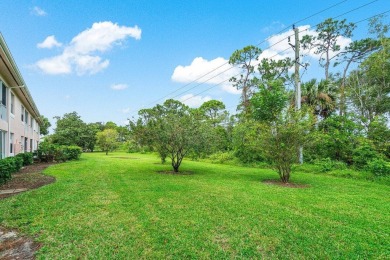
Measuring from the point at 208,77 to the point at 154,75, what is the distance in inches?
321

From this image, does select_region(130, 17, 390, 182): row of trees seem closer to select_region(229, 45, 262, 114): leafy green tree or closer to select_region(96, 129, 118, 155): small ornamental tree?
select_region(229, 45, 262, 114): leafy green tree

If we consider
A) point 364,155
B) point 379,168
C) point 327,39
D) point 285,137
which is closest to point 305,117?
point 285,137

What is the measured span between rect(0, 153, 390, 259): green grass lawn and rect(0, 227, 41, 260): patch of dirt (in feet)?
0.47

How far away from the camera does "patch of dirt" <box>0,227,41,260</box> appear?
311cm

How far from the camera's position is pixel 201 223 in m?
4.35

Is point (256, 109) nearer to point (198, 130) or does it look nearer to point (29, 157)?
point (198, 130)

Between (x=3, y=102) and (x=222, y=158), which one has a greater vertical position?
(x=3, y=102)

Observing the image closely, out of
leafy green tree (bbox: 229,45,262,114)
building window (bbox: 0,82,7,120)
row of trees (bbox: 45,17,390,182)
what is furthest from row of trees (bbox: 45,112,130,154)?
building window (bbox: 0,82,7,120)

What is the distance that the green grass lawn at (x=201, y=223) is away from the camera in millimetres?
3305

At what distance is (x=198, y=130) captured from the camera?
36.0ft

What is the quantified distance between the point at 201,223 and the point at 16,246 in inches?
119

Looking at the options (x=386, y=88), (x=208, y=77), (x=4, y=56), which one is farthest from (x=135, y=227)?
(x=386, y=88)

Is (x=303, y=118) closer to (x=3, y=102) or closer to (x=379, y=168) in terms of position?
(x=379, y=168)

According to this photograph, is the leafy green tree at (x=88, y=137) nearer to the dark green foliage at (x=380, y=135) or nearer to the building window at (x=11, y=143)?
the building window at (x=11, y=143)
